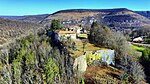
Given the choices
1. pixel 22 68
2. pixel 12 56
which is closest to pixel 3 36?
pixel 12 56

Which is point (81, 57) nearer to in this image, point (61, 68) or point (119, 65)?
point (61, 68)

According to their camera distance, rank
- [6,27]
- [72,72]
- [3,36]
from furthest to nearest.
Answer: [6,27] → [3,36] → [72,72]

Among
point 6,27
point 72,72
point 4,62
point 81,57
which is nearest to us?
point 72,72

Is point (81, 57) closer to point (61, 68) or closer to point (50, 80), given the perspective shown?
point (61, 68)

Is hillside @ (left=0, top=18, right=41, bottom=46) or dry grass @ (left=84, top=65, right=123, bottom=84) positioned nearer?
dry grass @ (left=84, top=65, right=123, bottom=84)

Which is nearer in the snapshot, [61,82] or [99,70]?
[61,82]

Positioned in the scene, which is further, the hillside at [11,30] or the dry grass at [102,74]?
the hillside at [11,30]

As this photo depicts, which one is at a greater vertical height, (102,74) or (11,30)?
(102,74)

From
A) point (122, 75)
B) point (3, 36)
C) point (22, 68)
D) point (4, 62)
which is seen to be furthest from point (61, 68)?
point (3, 36)

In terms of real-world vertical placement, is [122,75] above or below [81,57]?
below

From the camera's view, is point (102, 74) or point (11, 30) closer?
point (102, 74)
